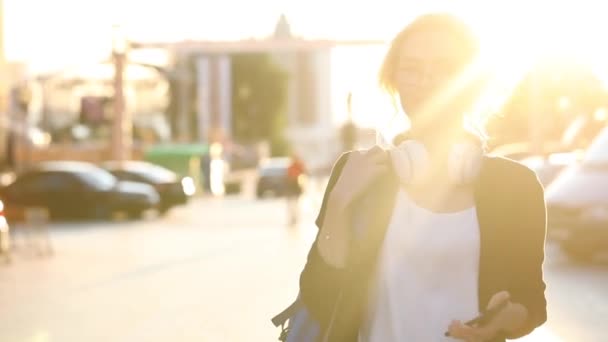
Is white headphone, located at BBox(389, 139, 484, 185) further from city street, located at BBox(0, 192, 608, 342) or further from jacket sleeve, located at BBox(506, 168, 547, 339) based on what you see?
city street, located at BBox(0, 192, 608, 342)

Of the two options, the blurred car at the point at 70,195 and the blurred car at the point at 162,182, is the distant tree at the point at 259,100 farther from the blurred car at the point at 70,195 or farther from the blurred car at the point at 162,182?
the blurred car at the point at 70,195

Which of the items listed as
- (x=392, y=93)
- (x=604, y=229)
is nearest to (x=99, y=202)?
(x=604, y=229)

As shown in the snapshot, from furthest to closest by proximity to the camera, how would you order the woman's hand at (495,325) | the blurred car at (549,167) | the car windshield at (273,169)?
the car windshield at (273,169), the blurred car at (549,167), the woman's hand at (495,325)

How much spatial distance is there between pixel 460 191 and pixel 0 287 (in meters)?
12.8

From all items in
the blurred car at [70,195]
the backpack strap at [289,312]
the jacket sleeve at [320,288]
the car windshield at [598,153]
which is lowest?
the blurred car at [70,195]

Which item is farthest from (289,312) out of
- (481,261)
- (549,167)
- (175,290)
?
(549,167)

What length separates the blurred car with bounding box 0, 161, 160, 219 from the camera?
107ft

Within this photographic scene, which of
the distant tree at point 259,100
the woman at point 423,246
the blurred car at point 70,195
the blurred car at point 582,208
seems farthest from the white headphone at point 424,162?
the distant tree at point 259,100

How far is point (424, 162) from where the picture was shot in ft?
9.83

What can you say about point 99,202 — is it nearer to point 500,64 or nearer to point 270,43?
point 270,43

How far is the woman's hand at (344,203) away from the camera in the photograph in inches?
117

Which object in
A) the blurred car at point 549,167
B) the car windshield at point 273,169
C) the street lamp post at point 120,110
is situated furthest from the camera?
the car windshield at point 273,169

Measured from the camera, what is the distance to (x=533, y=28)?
47.9 m

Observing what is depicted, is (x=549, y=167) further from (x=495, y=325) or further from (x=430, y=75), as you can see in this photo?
(x=495, y=325)
